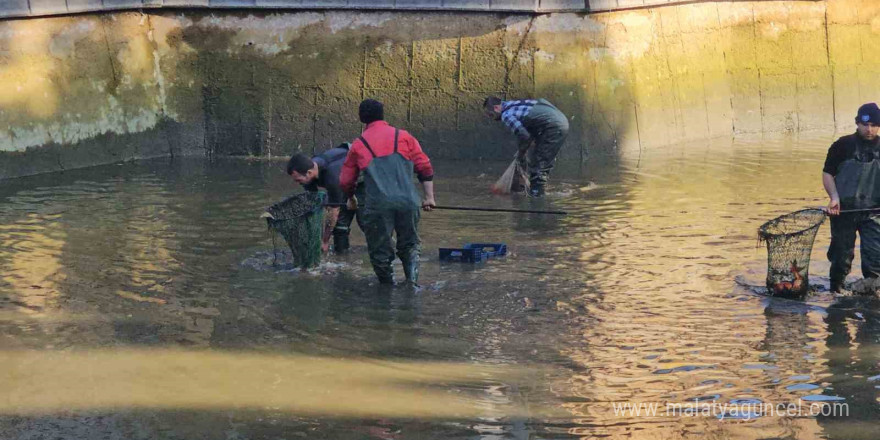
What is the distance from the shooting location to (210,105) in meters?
17.2

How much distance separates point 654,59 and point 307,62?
16.8 feet

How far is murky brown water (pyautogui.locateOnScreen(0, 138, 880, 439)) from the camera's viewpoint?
6664mm

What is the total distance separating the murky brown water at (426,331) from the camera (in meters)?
6.66

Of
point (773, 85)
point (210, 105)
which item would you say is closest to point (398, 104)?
point (210, 105)

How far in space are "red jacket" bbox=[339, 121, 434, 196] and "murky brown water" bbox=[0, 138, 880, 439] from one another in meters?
0.95

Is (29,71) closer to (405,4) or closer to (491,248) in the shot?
(405,4)

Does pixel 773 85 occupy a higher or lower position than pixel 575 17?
lower

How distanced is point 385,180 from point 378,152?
0.23 m

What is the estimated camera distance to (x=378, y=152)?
30.9 feet

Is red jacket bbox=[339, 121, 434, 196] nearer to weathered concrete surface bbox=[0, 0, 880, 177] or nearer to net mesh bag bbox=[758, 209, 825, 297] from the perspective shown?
net mesh bag bbox=[758, 209, 825, 297]

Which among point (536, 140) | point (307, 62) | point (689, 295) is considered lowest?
point (689, 295)

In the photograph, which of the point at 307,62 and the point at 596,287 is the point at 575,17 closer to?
the point at 307,62

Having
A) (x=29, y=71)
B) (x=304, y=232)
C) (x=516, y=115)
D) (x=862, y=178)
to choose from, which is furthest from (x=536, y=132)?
(x=29, y=71)

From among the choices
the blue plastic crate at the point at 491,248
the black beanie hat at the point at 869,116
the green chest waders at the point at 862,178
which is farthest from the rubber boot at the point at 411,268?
the black beanie hat at the point at 869,116
